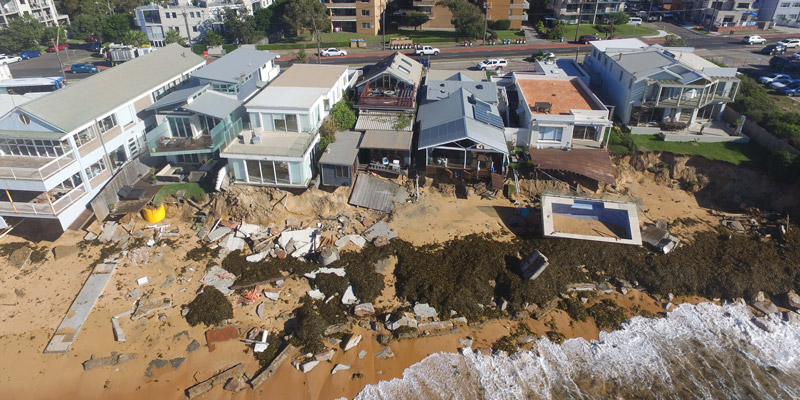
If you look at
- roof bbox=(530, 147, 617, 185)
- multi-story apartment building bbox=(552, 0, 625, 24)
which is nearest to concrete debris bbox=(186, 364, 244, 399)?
roof bbox=(530, 147, 617, 185)

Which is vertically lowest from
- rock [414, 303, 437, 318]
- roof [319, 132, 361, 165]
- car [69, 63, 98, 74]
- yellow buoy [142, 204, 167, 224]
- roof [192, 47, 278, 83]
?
rock [414, 303, 437, 318]

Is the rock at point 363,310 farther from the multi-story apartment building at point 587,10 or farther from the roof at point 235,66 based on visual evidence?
the multi-story apartment building at point 587,10

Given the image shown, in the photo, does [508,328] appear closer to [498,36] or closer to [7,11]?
[498,36]

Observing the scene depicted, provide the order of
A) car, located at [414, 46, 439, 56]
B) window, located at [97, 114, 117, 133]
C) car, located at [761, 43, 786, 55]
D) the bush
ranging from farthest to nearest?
car, located at [414, 46, 439, 56], car, located at [761, 43, 786, 55], window, located at [97, 114, 117, 133], the bush

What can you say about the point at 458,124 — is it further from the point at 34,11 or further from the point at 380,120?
the point at 34,11

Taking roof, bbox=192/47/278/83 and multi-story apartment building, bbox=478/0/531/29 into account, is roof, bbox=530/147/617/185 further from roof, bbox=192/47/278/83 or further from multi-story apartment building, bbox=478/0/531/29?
multi-story apartment building, bbox=478/0/531/29

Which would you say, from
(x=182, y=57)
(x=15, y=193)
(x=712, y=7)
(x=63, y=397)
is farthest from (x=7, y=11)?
(x=712, y=7)
